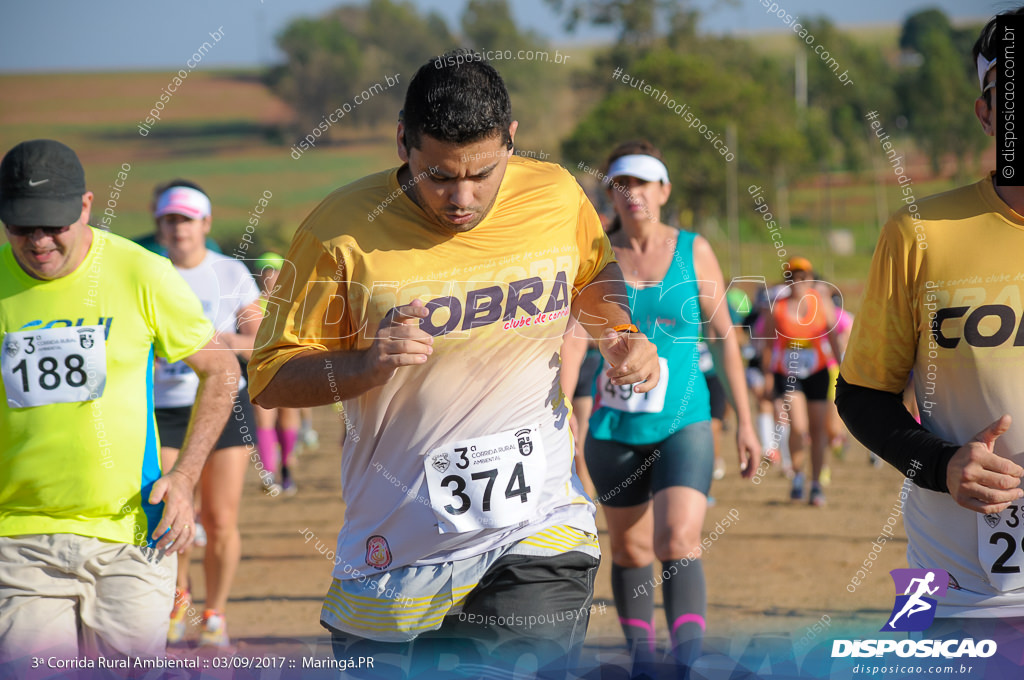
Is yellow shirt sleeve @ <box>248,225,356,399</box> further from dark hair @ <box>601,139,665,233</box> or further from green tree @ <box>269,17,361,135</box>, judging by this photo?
green tree @ <box>269,17,361,135</box>

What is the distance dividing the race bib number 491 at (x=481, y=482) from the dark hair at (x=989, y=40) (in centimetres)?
164

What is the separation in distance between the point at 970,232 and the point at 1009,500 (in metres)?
0.68

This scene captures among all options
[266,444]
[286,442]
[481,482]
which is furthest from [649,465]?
[286,442]

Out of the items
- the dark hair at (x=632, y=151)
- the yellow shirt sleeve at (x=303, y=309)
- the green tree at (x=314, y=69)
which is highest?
the green tree at (x=314, y=69)

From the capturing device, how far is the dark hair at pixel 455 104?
108 inches

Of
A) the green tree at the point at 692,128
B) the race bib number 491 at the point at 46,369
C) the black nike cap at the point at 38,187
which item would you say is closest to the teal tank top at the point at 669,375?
the race bib number 491 at the point at 46,369

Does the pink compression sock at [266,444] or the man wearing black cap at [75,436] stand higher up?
the man wearing black cap at [75,436]

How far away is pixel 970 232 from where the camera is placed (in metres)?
2.62

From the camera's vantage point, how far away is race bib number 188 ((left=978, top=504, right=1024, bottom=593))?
2580mm

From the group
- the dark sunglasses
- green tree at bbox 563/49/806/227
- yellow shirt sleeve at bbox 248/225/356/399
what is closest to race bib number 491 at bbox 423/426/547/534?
yellow shirt sleeve at bbox 248/225/356/399

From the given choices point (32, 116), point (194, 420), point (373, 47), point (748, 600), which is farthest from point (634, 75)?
point (194, 420)

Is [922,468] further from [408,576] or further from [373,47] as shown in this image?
[373,47]

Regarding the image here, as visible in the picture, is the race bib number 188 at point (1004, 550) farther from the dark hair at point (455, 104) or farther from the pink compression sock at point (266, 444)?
the pink compression sock at point (266, 444)

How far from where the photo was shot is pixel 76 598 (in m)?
3.36
